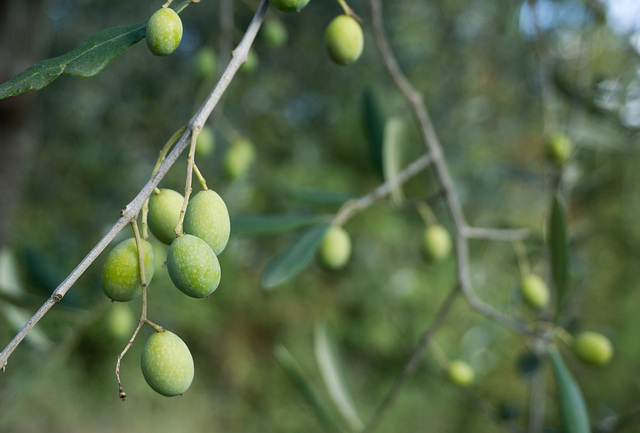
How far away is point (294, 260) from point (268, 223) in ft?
0.43

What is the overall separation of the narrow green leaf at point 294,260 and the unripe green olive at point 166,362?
1.03 feet

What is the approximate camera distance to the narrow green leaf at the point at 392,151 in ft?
3.74

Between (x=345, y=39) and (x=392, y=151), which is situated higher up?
(x=345, y=39)

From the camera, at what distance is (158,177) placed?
40cm

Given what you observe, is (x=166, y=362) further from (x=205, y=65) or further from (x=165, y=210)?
(x=205, y=65)

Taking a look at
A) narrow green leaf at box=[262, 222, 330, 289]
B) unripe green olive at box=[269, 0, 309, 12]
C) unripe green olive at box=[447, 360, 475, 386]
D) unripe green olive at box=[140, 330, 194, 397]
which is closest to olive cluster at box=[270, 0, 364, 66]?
unripe green olive at box=[269, 0, 309, 12]

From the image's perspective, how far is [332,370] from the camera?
3.84 ft

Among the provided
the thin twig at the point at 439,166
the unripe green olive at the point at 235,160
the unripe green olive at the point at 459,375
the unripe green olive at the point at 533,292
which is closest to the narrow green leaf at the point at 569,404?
the thin twig at the point at 439,166

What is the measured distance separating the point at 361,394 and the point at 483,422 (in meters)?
0.80

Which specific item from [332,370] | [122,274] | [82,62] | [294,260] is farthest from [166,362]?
[332,370]

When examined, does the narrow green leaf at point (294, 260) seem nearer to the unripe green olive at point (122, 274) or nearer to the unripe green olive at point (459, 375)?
the unripe green olive at point (122, 274)

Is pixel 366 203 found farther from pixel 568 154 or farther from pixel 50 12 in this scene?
pixel 50 12

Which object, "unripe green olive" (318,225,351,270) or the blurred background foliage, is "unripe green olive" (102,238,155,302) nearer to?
the blurred background foliage

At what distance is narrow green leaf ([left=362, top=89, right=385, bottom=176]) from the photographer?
46.2 inches
